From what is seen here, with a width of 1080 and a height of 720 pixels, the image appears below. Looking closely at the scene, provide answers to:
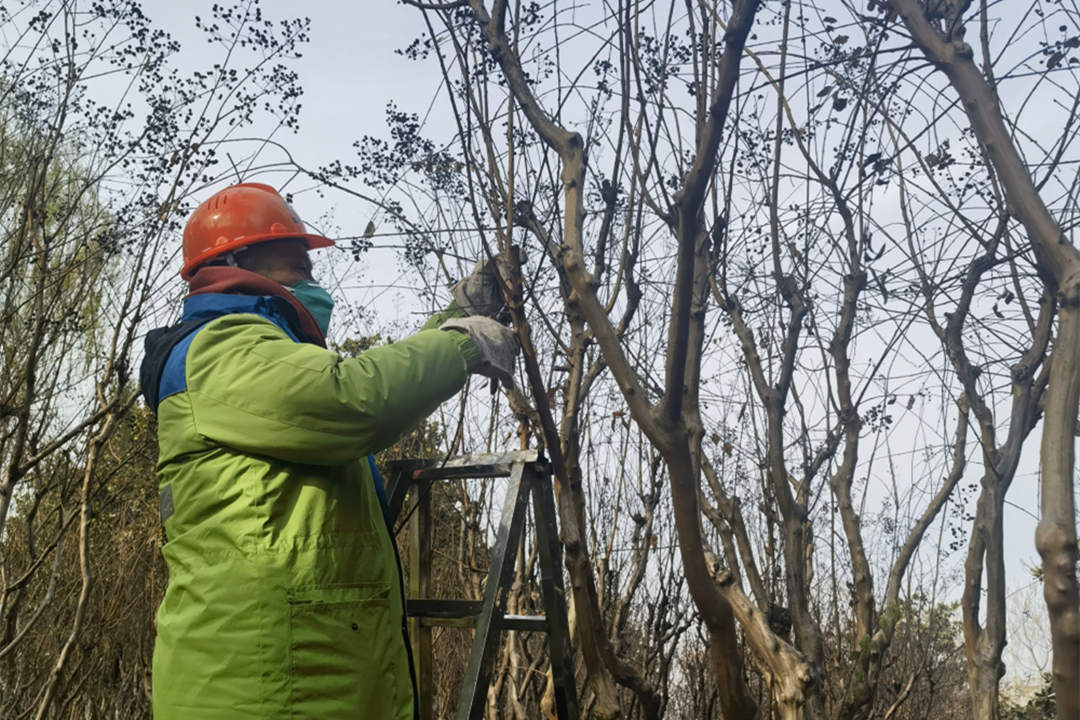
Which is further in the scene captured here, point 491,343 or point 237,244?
point 237,244

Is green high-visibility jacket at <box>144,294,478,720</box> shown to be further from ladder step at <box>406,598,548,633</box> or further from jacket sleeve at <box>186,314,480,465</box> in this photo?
ladder step at <box>406,598,548,633</box>

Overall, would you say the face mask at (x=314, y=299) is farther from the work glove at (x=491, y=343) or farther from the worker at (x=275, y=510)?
the work glove at (x=491, y=343)

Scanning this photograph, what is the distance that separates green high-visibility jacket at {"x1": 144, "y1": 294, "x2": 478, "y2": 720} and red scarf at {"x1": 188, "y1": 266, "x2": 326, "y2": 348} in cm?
9

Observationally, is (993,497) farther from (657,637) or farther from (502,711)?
(502,711)

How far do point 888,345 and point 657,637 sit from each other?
5.64 feet

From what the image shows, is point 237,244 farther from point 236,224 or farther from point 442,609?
point 442,609

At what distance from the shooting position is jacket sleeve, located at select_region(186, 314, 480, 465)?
7.03 ft

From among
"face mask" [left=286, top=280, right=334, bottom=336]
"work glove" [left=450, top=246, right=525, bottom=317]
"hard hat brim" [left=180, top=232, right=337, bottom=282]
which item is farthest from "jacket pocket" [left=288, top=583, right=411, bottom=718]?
"hard hat brim" [left=180, top=232, right=337, bottom=282]

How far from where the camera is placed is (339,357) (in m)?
2.22

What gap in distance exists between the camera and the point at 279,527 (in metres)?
2.18

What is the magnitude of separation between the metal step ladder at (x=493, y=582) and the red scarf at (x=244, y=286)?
2.24ft

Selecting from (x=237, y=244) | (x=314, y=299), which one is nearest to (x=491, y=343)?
(x=314, y=299)

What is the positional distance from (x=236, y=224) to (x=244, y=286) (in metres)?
0.38

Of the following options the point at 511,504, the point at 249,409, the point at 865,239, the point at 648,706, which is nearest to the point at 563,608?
the point at 511,504
